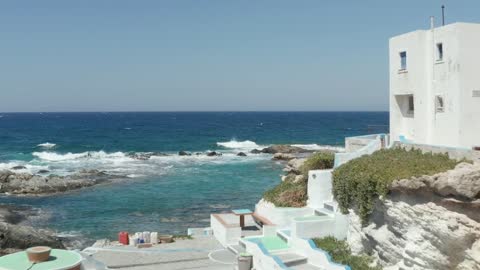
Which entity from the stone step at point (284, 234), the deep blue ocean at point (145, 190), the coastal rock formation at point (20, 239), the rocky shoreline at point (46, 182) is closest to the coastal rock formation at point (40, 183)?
the rocky shoreline at point (46, 182)

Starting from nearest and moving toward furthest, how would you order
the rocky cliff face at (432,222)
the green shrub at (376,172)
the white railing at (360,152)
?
1. the rocky cliff face at (432,222)
2. the green shrub at (376,172)
3. the white railing at (360,152)

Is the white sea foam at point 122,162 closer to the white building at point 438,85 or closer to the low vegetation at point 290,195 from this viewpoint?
the low vegetation at point 290,195

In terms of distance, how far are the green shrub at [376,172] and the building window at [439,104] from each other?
2.44 meters

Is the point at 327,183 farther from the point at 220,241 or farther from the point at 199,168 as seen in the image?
the point at 199,168

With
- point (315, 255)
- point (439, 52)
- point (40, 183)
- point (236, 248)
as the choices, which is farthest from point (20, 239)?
point (439, 52)

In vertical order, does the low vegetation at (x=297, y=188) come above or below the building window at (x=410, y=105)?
below

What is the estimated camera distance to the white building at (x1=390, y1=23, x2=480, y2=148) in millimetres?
18469

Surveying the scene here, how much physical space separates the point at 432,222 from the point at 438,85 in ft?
25.4

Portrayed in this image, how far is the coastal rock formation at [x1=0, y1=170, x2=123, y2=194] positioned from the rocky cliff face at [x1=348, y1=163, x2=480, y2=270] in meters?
30.4

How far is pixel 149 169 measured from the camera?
172 feet

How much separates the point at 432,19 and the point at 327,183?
7937mm

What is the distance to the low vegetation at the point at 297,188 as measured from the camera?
890 inches

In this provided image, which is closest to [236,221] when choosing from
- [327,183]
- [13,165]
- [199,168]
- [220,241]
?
[220,241]

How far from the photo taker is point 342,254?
17.6 m
